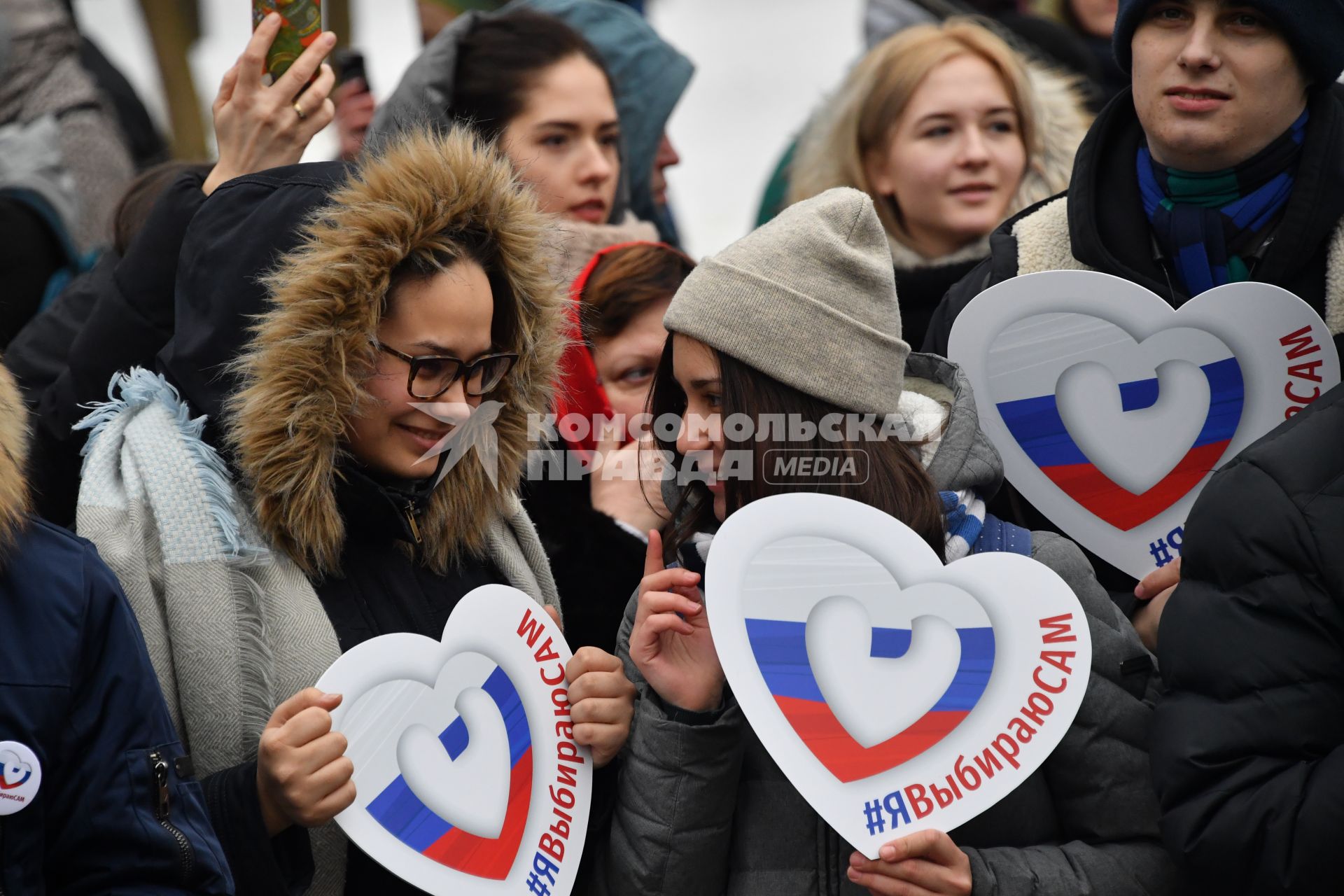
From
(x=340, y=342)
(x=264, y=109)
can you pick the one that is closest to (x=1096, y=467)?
(x=340, y=342)

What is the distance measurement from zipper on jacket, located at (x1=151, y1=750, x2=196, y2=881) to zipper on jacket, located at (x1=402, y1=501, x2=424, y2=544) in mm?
654

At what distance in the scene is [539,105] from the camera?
3.67m

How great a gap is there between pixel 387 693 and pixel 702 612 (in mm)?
483

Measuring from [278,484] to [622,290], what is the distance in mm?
1221

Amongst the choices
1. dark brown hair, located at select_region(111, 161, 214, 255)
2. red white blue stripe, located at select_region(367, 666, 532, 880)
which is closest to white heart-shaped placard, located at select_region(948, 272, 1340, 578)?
red white blue stripe, located at select_region(367, 666, 532, 880)

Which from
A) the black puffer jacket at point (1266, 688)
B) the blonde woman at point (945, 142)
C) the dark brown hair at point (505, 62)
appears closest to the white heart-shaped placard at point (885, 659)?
the black puffer jacket at point (1266, 688)

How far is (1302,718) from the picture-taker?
1.94 m

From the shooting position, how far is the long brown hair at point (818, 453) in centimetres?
230

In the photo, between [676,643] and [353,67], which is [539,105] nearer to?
[353,67]

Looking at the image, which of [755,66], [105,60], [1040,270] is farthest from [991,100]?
[755,66]

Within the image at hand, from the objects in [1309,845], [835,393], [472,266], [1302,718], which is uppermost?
[472,266]

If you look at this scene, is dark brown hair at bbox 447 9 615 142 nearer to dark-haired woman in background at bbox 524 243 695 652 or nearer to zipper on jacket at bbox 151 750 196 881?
dark-haired woman in background at bbox 524 243 695 652

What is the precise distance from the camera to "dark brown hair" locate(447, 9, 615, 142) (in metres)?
3.68

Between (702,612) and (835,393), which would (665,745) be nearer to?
(702,612)
